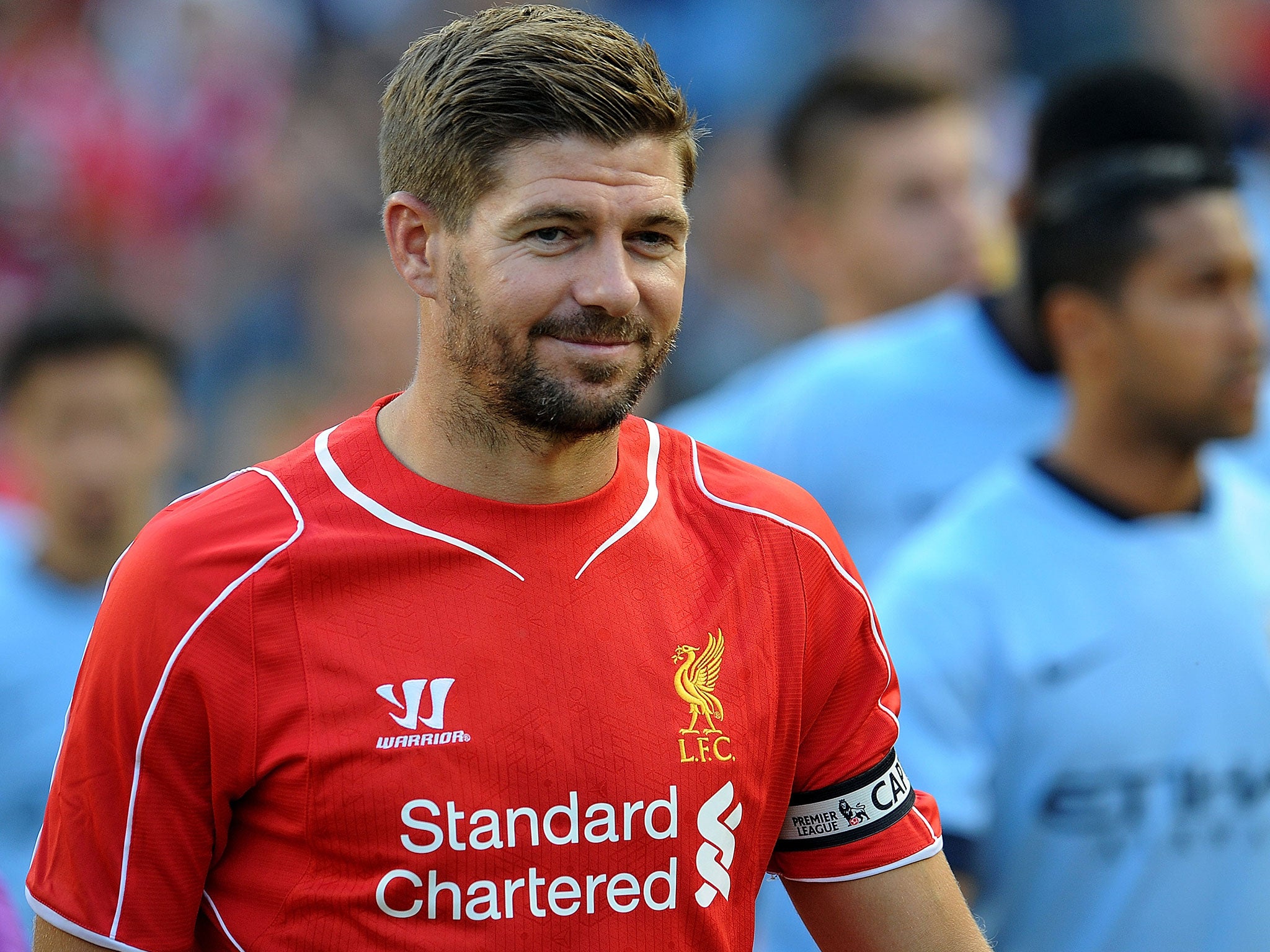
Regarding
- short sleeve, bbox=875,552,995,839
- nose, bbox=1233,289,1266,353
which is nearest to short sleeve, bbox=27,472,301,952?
short sleeve, bbox=875,552,995,839

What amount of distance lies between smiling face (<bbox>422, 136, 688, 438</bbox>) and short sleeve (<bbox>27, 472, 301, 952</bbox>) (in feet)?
1.44

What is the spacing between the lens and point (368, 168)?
10.9 meters

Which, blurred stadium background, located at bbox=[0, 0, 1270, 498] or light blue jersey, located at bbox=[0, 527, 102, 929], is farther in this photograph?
blurred stadium background, located at bbox=[0, 0, 1270, 498]

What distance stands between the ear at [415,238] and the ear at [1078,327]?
221 centimetres

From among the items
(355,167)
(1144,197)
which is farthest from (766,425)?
(355,167)

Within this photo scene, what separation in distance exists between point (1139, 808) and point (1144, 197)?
1540 mm

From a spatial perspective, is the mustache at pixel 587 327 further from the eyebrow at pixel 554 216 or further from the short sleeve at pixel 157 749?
the short sleeve at pixel 157 749

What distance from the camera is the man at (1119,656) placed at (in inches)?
148

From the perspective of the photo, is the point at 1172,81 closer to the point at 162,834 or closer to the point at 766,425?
the point at 766,425

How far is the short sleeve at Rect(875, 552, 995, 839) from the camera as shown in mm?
3664

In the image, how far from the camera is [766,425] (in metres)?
5.41

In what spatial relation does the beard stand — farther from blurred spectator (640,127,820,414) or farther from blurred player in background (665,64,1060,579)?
blurred spectator (640,127,820,414)

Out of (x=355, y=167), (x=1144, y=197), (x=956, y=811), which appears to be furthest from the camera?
(x=355, y=167)

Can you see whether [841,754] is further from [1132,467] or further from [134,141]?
[134,141]
